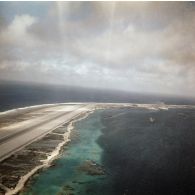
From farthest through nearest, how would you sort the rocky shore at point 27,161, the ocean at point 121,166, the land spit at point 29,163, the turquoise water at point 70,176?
the ocean at point 121,166, the land spit at point 29,163, the rocky shore at point 27,161, the turquoise water at point 70,176

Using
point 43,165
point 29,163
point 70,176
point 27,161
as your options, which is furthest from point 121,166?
point 27,161

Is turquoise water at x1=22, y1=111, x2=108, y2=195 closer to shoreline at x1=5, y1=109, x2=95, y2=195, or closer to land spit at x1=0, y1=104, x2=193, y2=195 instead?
shoreline at x1=5, y1=109, x2=95, y2=195

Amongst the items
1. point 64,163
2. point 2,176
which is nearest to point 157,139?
point 64,163

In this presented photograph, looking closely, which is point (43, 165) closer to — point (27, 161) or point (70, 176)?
point (27, 161)

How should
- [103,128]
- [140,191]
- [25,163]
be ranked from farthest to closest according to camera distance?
[103,128], [25,163], [140,191]

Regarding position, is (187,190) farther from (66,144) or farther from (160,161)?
(66,144)

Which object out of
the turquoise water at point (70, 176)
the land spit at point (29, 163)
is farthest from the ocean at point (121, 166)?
the land spit at point (29, 163)

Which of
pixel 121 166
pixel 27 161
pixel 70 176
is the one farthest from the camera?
pixel 121 166

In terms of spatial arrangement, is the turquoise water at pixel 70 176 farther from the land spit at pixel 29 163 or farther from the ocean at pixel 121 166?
the land spit at pixel 29 163
